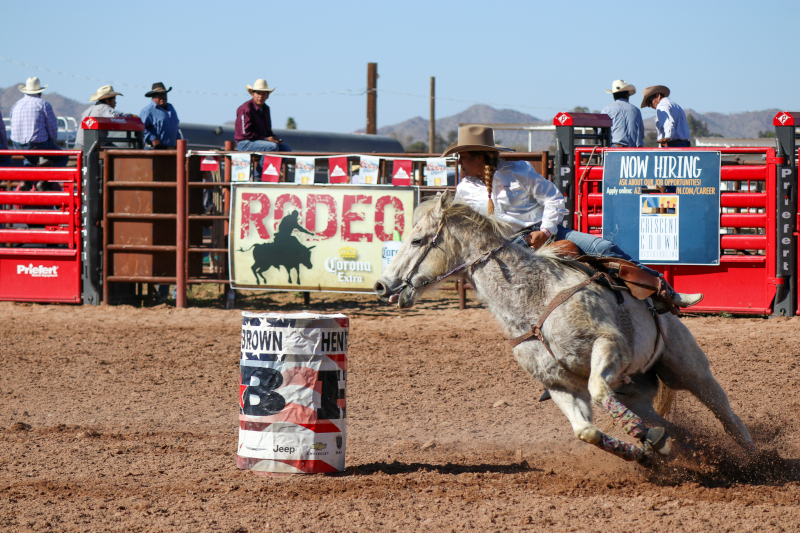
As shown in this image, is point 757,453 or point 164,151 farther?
point 164,151

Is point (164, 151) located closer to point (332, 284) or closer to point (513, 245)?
point (332, 284)

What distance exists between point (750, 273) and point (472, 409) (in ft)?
16.2

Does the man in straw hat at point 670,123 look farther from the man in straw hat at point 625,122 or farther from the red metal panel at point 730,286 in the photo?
the red metal panel at point 730,286

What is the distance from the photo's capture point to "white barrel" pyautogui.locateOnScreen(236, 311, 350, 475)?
4465mm

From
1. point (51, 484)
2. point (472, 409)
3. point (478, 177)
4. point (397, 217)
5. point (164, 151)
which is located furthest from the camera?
point (164, 151)

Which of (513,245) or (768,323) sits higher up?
(513,245)

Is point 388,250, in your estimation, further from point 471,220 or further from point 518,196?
point 471,220

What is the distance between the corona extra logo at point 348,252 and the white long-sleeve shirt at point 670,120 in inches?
173

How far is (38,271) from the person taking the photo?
11633 mm

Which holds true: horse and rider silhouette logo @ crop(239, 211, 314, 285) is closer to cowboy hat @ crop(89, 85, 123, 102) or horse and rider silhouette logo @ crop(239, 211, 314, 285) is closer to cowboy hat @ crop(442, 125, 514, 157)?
cowboy hat @ crop(89, 85, 123, 102)

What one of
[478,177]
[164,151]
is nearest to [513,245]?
[478,177]

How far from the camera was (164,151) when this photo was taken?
11.2 meters

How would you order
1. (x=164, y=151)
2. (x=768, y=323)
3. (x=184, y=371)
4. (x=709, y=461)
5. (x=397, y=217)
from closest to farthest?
(x=709, y=461)
(x=184, y=371)
(x=768, y=323)
(x=397, y=217)
(x=164, y=151)

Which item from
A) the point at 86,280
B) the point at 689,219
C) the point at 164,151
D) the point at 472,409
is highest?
the point at 164,151
